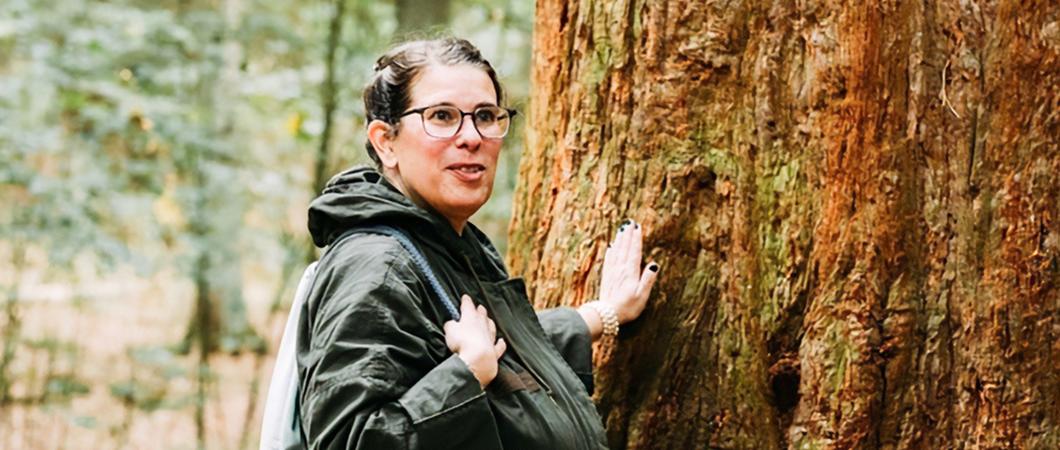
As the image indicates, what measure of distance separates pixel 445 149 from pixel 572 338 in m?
0.74

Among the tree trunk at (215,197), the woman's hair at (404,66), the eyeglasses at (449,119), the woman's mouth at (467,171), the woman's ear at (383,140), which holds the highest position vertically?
the woman's hair at (404,66)

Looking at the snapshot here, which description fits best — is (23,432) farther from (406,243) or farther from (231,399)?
(406,243)

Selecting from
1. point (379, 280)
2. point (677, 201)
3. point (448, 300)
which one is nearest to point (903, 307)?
point (677, 201)

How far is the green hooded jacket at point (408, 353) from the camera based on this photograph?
6.63ft

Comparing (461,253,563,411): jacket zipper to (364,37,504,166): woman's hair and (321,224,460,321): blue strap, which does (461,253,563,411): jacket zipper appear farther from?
(364,37,504,166): woman's hair

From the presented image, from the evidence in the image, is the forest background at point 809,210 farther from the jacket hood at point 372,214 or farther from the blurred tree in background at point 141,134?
the blurred tree in background at point 141,134

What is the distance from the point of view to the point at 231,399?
1176 cm

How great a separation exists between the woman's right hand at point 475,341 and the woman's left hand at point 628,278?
0.67 meters

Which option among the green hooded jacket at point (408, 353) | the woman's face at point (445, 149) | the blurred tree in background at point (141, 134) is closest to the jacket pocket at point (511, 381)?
the green hooded jacket at point (408, 353)

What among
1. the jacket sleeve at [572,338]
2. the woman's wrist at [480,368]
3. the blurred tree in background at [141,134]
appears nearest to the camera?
the woman's wrist at [480,368]

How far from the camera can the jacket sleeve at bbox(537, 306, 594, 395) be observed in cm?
291

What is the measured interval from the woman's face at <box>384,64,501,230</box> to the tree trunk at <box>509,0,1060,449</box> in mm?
639

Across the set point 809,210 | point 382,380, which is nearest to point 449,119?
point 382,380

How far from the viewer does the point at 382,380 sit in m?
2.01
